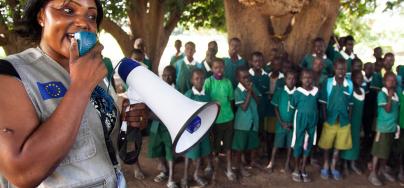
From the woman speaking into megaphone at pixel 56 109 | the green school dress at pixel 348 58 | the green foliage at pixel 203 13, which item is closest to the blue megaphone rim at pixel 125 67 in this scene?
the woman speaking into megaphone at pixel 56 109

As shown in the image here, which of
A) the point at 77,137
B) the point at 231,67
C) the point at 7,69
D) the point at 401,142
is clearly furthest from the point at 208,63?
the point at 7,69

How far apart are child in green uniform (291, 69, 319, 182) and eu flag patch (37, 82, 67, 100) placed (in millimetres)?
3592

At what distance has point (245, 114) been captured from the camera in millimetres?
4426

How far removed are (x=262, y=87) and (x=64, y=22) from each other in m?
4.03

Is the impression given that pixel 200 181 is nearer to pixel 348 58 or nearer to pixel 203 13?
pixel 348 58

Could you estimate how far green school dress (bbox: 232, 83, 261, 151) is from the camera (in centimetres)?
442

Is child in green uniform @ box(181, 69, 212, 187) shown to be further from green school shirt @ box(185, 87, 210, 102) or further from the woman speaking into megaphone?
the woman speaking into megaphone

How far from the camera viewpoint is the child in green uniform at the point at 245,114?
4402mm

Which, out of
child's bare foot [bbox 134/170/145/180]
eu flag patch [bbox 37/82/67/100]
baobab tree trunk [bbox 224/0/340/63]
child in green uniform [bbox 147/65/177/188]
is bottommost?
child's bare foot [bbox 134/170/145/180]

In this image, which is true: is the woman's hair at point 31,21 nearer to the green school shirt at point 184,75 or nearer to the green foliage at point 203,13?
the green school shirt at point 184,75

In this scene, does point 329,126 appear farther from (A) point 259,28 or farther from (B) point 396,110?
(A) point 259,28

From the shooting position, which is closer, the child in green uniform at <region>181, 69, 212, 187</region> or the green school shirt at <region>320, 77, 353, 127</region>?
the child in green uniform at <region>181, 69, 212, 187</region>

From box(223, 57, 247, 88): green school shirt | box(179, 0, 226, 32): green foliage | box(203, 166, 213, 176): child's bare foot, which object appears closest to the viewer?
box(203, 166, 213, 176): child's bare foot

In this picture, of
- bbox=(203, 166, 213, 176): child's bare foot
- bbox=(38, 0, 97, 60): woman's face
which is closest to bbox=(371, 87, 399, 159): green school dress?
bbox=(203, 166, 213, 176): child's bare foot
